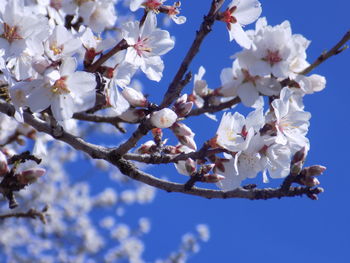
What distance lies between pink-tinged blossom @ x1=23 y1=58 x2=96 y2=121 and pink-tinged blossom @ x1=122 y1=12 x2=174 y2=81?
260mm

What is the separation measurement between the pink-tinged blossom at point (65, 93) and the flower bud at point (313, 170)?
0.85 meters

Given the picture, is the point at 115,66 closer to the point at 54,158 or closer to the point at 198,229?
the point at 54,158

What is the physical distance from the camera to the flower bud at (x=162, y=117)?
6.16 ft

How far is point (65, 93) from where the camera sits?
6.36 ft

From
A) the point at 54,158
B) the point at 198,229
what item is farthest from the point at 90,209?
the point at 198,229

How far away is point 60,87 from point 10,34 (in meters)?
0.28

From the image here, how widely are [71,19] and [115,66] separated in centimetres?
47

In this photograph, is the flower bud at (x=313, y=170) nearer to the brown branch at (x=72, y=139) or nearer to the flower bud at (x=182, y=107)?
the flower bud at (x=182, y=107)

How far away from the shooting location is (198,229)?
13.8 meters

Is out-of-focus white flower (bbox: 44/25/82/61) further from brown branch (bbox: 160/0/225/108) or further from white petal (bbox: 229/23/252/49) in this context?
white petal (bbox: 229/23/252/49)

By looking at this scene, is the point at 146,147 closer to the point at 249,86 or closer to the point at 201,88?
the point at 201,88

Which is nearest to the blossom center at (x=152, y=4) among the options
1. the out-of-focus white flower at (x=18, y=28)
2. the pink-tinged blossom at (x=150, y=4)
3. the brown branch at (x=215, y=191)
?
the pink-tinged blossom at (x=150, y=4)

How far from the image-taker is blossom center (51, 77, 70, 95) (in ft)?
6.25

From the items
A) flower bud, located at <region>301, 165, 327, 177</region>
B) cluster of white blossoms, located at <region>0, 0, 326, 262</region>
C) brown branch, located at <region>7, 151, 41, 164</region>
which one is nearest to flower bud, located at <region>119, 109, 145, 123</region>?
cluster of white blossoms, located at <region>0, 0, 326, 262</region>
